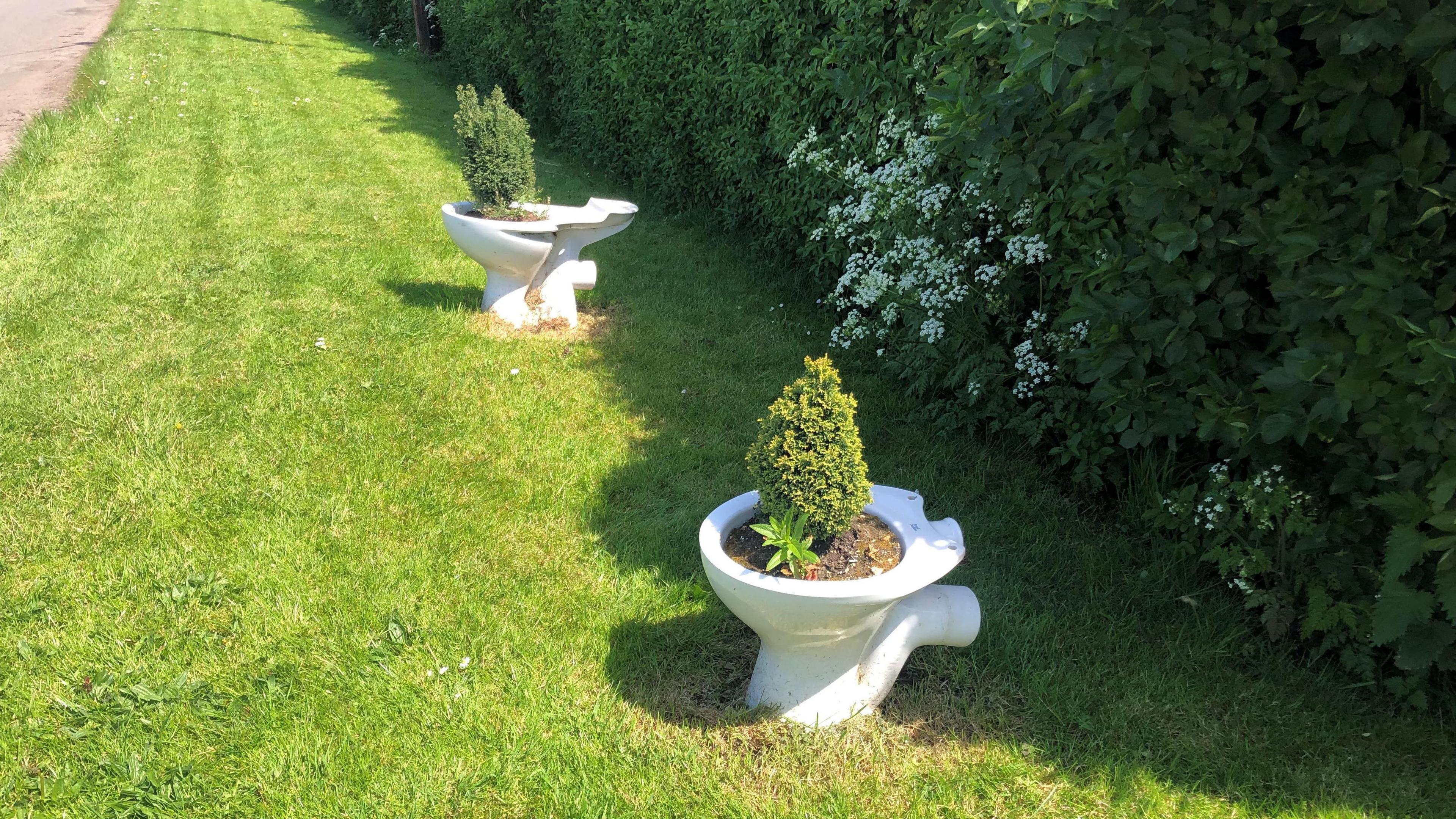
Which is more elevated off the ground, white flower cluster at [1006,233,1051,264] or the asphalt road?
white flower cluster at [1006,233,1051,264]

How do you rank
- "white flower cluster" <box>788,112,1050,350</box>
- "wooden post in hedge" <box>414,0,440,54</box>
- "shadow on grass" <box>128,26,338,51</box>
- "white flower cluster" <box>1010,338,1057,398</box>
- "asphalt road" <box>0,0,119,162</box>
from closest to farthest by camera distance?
"white flower cluster" <box>1010,338,1057,398</box>
"white flower cluster" <box>788,112,1050,350</box>
"asphalt road" <box>0,0,119,162</box>
"wooden post in hedge" <box>414,0,440,54</box>
"shadow on grass" <box>128,26,338,51</box>

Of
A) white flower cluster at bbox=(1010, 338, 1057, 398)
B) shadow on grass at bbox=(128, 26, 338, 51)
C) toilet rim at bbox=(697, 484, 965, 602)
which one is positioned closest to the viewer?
toilet rim at bbox=(697, 484, 965, 602)

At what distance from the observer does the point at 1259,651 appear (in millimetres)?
3008

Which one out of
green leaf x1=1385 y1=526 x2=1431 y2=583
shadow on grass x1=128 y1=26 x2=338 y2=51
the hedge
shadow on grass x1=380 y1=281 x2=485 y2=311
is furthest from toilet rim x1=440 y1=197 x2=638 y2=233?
shadow on grass x1=128 y1=26 x2=338 y2=51

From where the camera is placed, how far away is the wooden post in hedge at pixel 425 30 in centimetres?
1370

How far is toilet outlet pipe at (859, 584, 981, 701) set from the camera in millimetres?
2670

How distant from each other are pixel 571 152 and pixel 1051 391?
7.18 m

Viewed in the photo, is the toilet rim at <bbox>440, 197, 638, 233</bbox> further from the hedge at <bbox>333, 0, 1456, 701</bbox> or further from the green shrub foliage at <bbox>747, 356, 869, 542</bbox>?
the green shrub foliage at <bbox>747, 356, 869, 542</bbox>

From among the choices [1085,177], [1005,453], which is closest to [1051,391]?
[1005,453]

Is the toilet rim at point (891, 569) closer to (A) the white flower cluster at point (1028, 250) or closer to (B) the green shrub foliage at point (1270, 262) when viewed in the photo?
A: (B) the green shrub foliage at point (1270, 262)

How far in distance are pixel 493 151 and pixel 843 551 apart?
140 inches

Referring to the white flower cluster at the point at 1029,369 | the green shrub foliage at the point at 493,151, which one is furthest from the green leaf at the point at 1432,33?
the green shrub foliage at the point at 493,151

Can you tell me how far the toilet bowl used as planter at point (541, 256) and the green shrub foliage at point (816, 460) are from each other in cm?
300

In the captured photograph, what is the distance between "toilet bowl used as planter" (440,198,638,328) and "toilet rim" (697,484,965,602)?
285 centimetres
